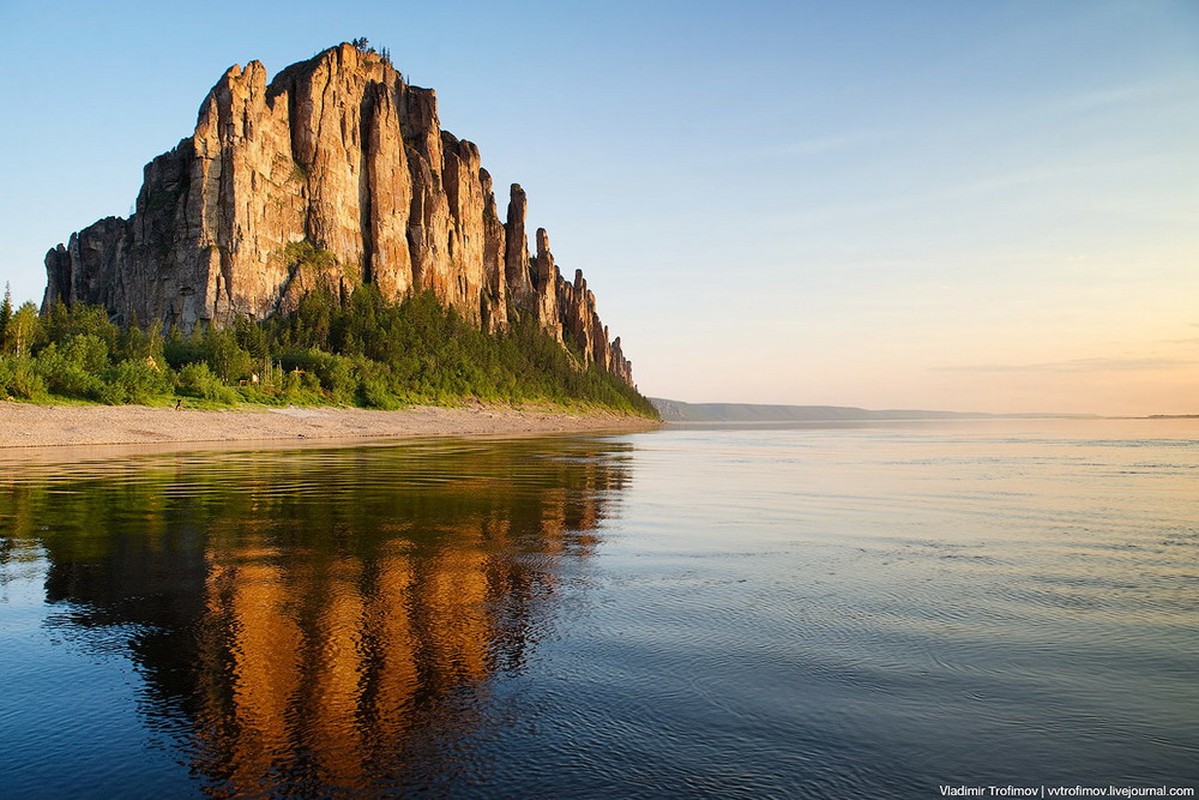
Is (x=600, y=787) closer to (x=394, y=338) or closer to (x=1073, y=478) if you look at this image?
(x=1073, y=478)

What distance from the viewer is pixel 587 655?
6.88 meters

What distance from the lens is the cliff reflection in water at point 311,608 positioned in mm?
4977

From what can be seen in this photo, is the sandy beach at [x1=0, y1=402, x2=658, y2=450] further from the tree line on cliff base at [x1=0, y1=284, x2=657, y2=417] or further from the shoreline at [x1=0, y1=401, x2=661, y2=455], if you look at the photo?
the tree line on cliff base at [x1=0, y1=284, x2=657, y2=417]

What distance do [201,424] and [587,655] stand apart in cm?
5231

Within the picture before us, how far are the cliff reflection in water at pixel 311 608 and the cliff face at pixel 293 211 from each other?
3348 inches

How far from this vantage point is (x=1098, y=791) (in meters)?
4.44

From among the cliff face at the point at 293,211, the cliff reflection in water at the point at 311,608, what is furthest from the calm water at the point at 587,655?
the cliff face at the point at 293,211

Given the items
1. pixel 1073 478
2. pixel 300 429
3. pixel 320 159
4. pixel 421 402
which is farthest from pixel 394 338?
pixel 1073 478

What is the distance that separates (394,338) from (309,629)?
103 meters

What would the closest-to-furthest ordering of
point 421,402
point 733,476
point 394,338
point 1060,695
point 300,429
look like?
point 1060,695, point 733,476, point 300,429, point 421,402, point 394,338

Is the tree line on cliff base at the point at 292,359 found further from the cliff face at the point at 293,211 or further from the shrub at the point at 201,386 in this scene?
the cliff face at the point at 293,211

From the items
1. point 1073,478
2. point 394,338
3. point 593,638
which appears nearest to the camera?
point 593,638

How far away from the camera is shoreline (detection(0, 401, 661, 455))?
134 ft

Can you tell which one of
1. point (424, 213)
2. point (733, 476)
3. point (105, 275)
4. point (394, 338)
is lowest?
point (733, 476)
